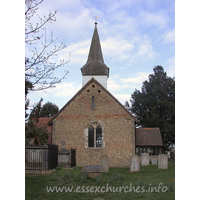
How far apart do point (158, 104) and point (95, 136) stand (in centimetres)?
2273

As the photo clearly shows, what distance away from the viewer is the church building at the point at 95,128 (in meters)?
20.3

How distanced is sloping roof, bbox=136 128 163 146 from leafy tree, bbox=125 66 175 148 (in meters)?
12.4

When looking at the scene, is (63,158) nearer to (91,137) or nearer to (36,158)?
(91,137)

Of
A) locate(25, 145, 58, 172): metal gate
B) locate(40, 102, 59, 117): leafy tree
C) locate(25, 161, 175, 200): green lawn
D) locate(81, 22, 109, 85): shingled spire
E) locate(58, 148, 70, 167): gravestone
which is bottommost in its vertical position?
locate(58, 148, 70, 167): gravestone

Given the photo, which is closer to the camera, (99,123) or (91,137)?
(91,137)

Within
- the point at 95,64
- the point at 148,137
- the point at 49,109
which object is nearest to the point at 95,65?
the point at 95,64

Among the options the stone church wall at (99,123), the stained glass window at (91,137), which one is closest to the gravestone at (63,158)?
the stone church wall at (99,123)

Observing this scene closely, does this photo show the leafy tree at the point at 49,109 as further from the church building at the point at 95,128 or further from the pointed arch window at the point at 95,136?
the pointed arch window at the point at 95,136

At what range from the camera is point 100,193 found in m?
8.67

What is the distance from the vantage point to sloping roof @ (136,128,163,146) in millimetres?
24438

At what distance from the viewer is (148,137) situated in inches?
988

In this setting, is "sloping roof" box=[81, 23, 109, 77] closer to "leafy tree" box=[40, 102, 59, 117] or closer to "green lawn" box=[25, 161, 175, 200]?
"leafy tree" box=[40, 102, 59, 117]

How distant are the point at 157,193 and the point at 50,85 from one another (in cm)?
558

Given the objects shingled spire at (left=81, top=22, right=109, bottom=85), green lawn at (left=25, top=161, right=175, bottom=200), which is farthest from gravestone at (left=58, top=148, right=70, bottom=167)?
shingled spire at (left=81, top=22, right=109, bottom=85)
